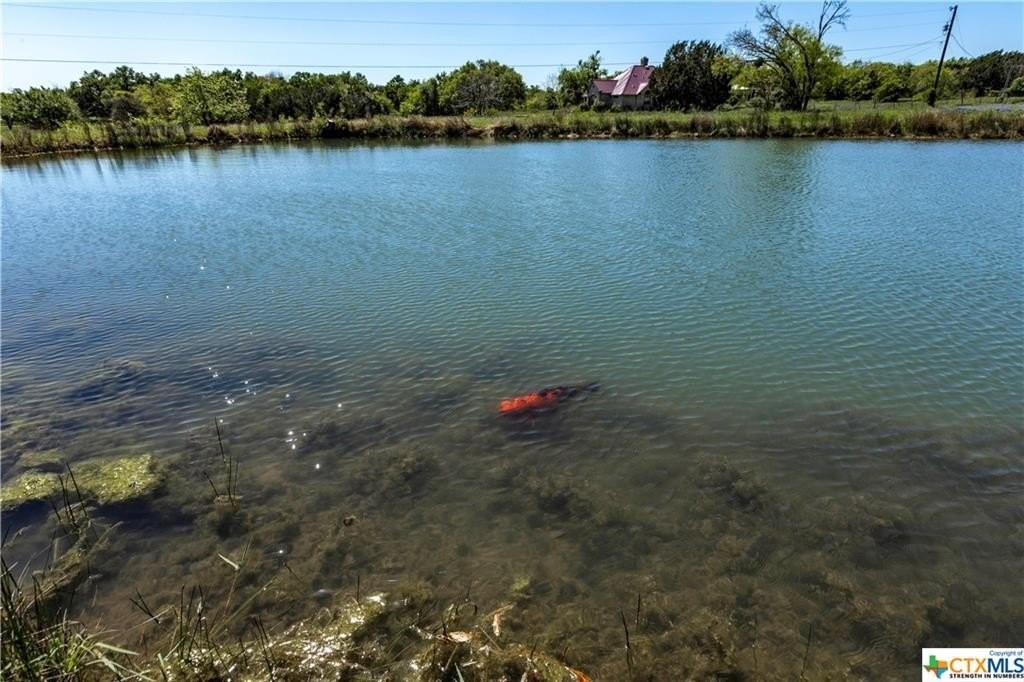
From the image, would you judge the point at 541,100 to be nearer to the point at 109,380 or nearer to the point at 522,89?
the point at 522,89

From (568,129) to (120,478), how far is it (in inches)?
1925

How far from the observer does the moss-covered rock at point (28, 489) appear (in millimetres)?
6457

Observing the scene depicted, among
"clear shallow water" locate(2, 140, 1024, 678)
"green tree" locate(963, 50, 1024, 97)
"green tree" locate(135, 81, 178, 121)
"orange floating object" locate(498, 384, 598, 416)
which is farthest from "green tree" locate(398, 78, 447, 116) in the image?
"orange floating object" locate(498, 384, 598, 416)

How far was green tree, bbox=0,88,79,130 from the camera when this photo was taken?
56.6m

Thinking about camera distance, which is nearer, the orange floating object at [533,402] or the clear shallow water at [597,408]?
the clear shallow water at [597,408]

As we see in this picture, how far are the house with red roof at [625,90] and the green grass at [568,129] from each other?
2616cm

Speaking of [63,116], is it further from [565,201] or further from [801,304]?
[801,304]

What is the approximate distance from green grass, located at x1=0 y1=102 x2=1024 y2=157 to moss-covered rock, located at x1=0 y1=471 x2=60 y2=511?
46.1 metres

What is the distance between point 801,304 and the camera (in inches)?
457

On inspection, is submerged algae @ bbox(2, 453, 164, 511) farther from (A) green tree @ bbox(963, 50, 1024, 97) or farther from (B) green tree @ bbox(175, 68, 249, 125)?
(A) green tree @ bbox(963, 50, 1024, 97)

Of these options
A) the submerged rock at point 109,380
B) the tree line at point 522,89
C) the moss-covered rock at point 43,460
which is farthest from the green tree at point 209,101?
the moss-covered rock at point 43,460

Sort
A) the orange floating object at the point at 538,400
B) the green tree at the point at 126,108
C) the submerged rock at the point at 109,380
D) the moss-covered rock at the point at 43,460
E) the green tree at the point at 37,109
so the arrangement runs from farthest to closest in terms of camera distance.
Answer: the green tree at the point at 126,108 → the green tree at the point at 37,109 → the submerged rock at the point at 109,380 → the orange floating object at the point at 538,400 → the moss-covered rock at the point at 43,460

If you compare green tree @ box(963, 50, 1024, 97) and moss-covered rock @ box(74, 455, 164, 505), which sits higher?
green tree @ box(963, 50, 1024, 97)

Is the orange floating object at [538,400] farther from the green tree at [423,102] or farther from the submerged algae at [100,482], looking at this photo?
the green tree at [423,102]
